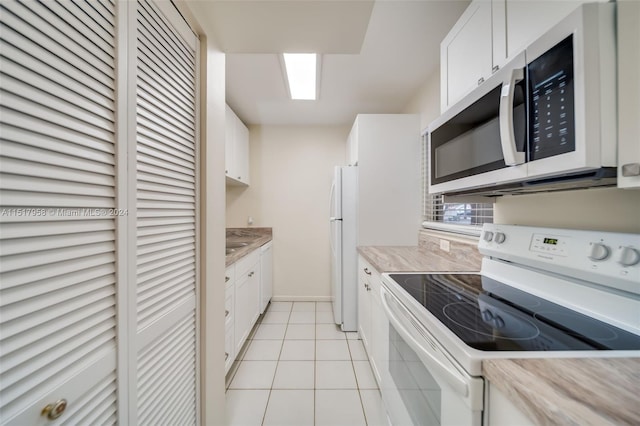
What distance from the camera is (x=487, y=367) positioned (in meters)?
0.56

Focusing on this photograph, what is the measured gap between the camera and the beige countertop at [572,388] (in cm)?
40

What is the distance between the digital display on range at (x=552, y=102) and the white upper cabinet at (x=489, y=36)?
5.5 inches

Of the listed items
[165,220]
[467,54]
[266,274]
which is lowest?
[266,274]

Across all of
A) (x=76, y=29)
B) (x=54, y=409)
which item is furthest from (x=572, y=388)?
(x=76, y=29)

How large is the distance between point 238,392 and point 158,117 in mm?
1798

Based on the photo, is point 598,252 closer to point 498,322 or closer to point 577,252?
point 577,252

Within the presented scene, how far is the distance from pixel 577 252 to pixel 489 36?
910 millimetres

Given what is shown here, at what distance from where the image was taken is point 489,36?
1008mm

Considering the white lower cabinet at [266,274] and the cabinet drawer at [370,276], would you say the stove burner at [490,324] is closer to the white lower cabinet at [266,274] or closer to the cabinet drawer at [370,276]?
the cabinet drawer at [370,276]

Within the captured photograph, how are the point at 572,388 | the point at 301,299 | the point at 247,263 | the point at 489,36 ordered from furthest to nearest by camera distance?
the point at 301,299 < the point at 247,263 < the point at 489,36 < the point at 572,388

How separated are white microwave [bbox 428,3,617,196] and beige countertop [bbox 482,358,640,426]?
461mm

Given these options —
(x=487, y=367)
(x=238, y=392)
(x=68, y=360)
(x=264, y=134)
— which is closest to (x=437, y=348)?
(x=487, y=367)

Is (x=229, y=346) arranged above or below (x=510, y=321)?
below

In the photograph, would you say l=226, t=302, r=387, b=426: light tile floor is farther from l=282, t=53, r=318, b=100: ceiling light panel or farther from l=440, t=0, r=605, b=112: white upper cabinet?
l=282, t=53, r=318, b=100: ceiling light panel
